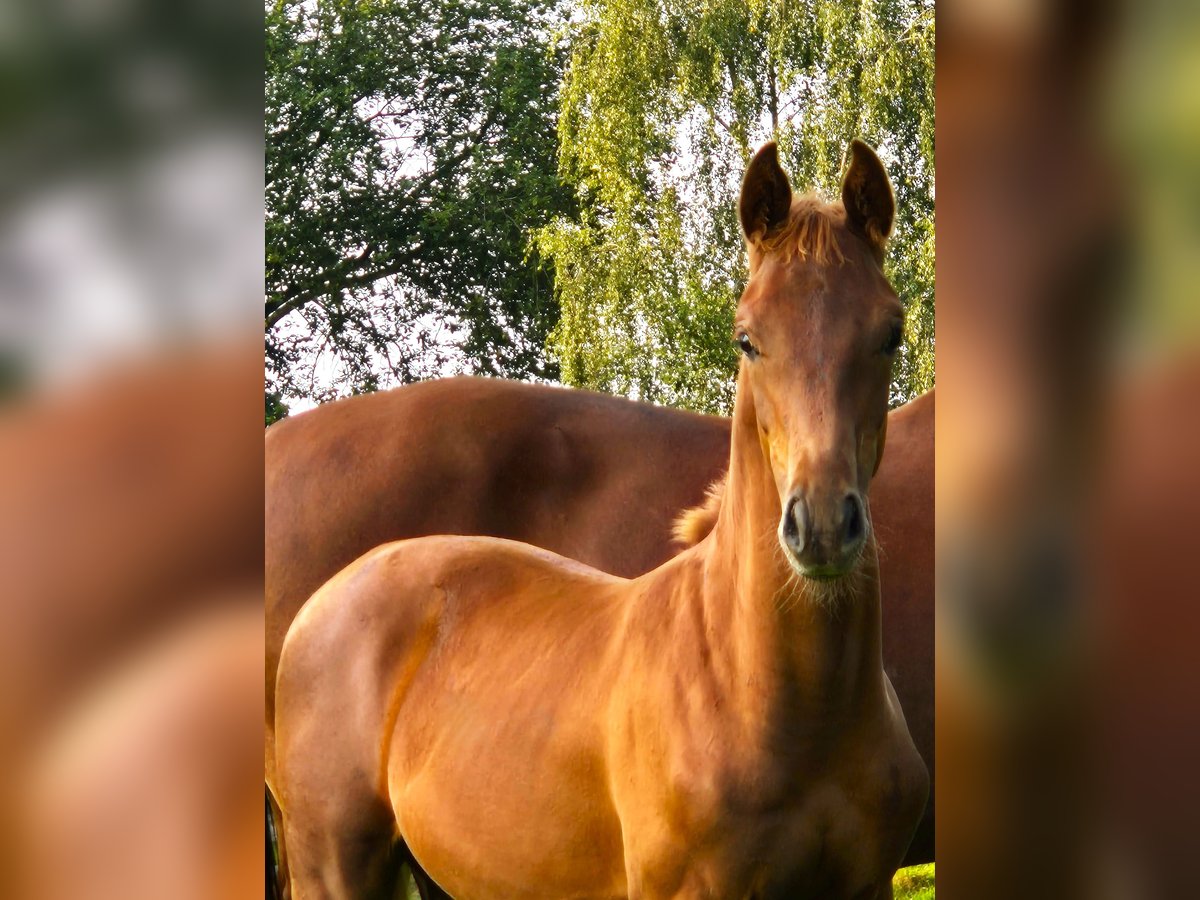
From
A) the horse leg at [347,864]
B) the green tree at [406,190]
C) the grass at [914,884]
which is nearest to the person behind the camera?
the horse leg at [347,864]

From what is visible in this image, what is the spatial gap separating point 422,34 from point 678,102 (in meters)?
5.83

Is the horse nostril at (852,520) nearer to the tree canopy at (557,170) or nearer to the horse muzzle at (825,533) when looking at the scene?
the horse muzzle at (825,533)

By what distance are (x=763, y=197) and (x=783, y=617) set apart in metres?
0.76

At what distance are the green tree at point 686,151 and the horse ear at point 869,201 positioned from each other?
9.60 m

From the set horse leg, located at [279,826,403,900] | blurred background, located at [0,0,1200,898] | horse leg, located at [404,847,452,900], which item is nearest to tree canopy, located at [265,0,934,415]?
horse leg, located at [404,847,452,900]

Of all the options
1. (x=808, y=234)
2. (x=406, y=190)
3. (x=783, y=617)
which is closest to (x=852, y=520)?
(x=783, y=617)

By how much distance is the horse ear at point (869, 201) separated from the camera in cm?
222

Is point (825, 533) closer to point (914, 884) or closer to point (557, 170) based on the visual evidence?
point (914, 884)

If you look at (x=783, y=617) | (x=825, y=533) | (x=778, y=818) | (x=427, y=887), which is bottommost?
(x=427, y=887)

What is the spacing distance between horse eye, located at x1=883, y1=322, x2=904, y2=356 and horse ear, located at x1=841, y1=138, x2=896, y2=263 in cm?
21

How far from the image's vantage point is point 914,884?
272 inches

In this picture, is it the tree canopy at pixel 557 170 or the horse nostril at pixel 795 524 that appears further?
the tree canopy at pixel 557 170
